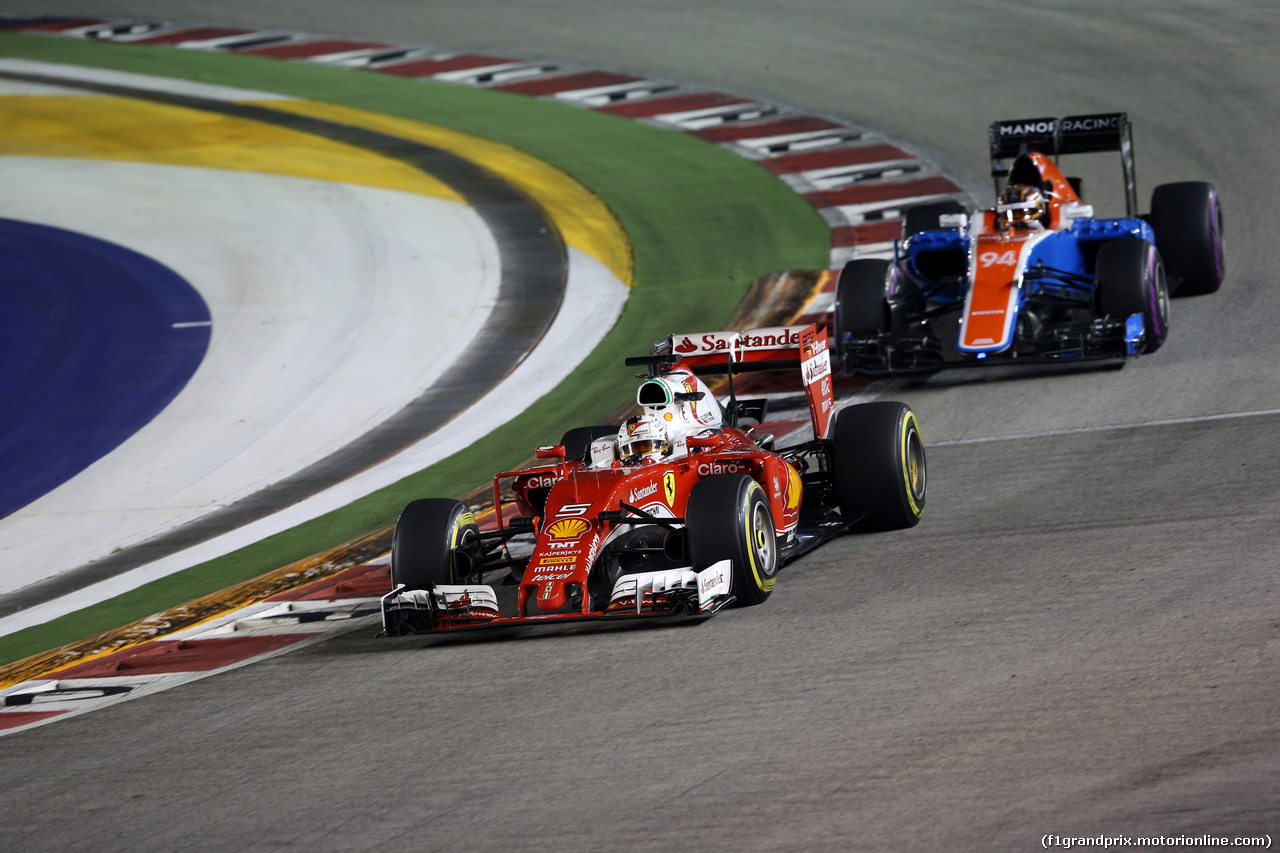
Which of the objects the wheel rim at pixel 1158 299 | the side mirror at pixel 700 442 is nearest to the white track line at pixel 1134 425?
the wheel rim at pixel 1158 299

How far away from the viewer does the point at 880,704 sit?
7648mm

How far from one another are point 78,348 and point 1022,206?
10.9m

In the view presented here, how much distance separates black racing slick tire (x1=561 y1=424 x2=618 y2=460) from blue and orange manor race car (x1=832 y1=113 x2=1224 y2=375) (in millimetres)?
4139

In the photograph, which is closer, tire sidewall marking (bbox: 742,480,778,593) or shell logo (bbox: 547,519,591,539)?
tire sidewall marking (bbox: 742,480,778,593)

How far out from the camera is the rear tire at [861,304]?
1535 centimetres

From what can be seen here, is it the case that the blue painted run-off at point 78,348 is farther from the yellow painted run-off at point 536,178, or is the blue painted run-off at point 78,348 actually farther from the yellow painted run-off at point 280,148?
the yellow painted run-off at point 536,178

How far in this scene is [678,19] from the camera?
31641mm

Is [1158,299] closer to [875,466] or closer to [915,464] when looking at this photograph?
[915,464]

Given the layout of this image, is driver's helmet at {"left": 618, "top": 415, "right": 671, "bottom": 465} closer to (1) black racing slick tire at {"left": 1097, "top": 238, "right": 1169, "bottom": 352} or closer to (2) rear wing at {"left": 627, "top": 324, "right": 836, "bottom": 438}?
(2) rear wing at {"left": 627, "top": 324, "right": 836, "bottom": 438}

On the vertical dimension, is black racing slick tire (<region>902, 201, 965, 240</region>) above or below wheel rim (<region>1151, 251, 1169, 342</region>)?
above

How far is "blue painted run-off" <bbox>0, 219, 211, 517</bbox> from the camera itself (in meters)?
16.5

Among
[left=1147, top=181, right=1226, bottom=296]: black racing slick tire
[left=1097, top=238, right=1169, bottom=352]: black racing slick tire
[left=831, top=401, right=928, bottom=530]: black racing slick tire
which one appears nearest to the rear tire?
[left=1097, top=238, right=1169, bottom=352]: black racing slick tire

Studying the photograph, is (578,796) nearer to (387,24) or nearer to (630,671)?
(630,671)

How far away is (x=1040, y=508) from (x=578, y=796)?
17.4ft
